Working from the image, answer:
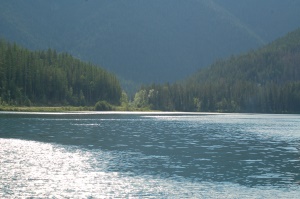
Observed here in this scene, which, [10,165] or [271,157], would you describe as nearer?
[10,165]

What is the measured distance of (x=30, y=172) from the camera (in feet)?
185

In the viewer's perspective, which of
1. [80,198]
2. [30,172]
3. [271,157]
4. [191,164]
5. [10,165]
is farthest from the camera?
[271,157]

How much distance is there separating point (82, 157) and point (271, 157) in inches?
1013

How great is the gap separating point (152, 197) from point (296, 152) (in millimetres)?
40506

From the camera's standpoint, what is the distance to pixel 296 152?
264ft

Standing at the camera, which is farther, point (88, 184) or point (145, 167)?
point (145, 167)

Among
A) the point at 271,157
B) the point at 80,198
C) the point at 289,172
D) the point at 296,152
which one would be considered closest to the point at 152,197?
the point at 80,198

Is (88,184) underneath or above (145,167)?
underneath

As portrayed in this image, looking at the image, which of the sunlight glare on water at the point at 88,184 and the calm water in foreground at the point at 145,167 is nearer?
the sunlight glare on water at the point at 88,184

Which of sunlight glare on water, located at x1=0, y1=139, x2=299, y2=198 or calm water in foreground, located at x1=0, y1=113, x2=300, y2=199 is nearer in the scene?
sunlight glare on water, located at x1=0, y1=139, x2=299, y2=198

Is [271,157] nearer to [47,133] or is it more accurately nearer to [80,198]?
[80,198]

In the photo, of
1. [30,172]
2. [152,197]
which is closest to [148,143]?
[30,172]

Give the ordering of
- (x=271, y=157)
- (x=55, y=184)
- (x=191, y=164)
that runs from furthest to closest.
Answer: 1. (x=271, y=157)
2. (x=191, y=164)
3. (x=55, y=184)

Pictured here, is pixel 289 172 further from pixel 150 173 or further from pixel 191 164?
pixel 150 173
